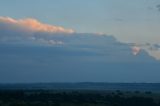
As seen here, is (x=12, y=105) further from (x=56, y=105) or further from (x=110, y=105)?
(x=110, y=105)

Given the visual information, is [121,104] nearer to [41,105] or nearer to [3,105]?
[41,105]

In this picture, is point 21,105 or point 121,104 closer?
point 21,105

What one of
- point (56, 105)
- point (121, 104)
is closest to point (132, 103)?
point (121, 104)

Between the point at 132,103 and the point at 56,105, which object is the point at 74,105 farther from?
the point at 132,103

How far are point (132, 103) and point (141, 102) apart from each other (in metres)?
4.48

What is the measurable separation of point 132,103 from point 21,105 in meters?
29.7

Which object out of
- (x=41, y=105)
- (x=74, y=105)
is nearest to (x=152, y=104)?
(x=74, y=105)

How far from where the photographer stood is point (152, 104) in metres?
111

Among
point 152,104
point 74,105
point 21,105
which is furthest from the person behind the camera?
point 152,104

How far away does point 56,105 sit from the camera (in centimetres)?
9981

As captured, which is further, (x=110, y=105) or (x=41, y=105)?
(x=110, y=105)

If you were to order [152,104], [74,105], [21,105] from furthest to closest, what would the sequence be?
[152,104] < [74,105] < [21,105]

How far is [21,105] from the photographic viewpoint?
96688 mm

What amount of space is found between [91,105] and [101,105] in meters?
2.71
